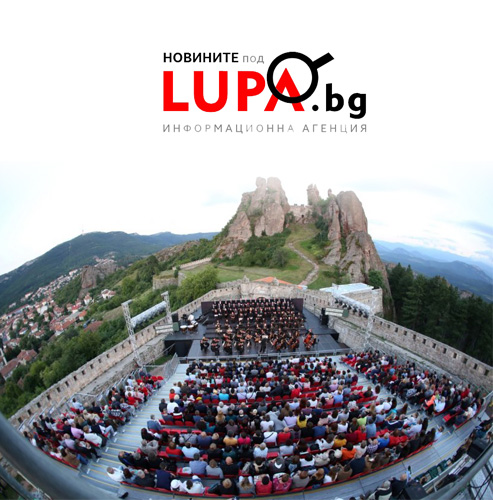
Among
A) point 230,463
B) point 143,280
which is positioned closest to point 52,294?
point 143,280

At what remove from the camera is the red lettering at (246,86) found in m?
16.0

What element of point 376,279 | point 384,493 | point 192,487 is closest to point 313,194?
point 376,279

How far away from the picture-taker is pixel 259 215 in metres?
68.8

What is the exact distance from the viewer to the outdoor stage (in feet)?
53.3

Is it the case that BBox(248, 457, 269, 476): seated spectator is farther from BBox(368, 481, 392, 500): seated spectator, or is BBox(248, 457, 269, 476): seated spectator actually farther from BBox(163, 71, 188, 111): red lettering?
BBox(163, 71, 188, 111): red lettering

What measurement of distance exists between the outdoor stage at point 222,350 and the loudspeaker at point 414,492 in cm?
1072

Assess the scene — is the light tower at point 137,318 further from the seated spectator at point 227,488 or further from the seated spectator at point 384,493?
the seated spectator at point 384,493

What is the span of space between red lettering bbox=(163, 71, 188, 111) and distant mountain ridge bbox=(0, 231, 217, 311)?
106 metres

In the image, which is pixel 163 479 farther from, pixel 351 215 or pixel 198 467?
pixel 351 215

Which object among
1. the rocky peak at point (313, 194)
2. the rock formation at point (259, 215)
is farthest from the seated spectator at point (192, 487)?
the rocky peak at point (313, 194)

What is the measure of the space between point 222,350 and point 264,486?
11.9m

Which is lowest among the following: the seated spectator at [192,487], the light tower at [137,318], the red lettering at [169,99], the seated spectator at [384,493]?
the light tower at [137,318]

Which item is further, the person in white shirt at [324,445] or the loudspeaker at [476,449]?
the person in white shirt at [324,445]

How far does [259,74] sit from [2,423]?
61.1ft
